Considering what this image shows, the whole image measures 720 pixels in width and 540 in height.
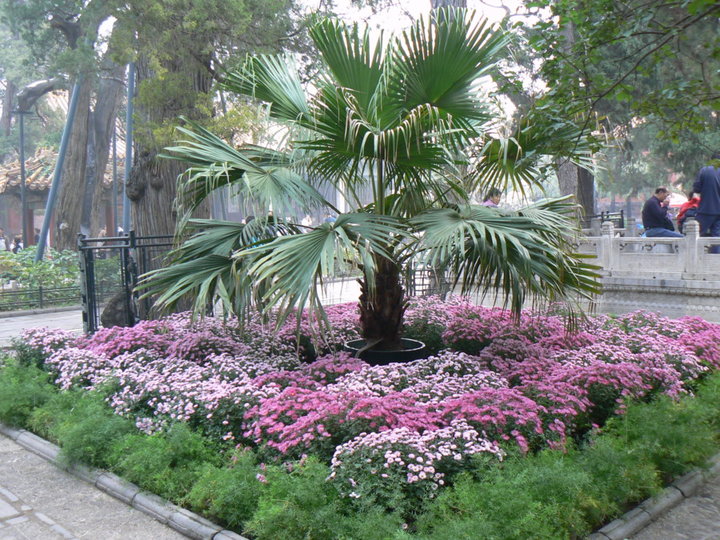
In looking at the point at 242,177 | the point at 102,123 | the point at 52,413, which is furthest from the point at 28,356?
the point at 102,123

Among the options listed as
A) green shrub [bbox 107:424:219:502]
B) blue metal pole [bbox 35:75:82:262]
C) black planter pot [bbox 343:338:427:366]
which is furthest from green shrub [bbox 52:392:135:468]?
blue metal pole [bbox 35:75:82:262]

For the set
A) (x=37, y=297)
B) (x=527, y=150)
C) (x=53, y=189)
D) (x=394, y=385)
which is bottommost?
(x=394, y=385)

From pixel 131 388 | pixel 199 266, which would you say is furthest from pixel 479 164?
pixel 131 388

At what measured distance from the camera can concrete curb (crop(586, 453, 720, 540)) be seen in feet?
14.7

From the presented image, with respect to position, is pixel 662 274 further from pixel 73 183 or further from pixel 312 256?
pixel 73 183

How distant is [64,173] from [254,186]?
19.1 meters

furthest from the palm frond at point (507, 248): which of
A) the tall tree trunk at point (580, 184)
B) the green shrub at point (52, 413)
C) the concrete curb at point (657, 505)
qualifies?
the tall tree trunk at point (580, 184)

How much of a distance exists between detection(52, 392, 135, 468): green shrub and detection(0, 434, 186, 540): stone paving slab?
21 centimetres

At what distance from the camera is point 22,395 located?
23.5 feet

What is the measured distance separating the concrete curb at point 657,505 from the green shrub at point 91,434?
3.85 m

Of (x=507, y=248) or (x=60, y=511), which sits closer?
(x=60, y=511)

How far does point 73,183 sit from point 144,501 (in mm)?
20607

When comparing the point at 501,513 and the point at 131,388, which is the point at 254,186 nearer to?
the point at 131,388

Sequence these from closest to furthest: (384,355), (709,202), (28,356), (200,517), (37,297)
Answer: (200,517)
(384,355)
(28,356)
(709,202)
(37,297)
